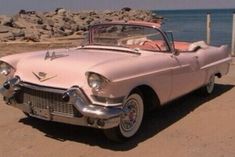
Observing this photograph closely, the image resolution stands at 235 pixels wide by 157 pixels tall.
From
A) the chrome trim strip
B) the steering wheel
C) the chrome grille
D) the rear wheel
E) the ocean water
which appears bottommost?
the ocean water

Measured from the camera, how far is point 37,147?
18.9 feet

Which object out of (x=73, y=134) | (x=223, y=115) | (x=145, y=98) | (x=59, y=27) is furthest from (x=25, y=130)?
(x=59, y=27)

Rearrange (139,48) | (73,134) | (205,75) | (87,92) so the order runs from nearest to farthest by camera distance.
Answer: (87,92) → (73,134) → (139,48) → (205,75)

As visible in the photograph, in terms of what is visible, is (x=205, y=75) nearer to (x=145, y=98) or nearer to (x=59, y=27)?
(x=145, y=98)

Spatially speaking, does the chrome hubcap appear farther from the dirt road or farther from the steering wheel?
the steering wheel

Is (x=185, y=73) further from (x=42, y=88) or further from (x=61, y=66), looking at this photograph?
(x=42, y=88)

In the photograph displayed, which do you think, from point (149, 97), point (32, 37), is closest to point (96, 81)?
point (149, 97)

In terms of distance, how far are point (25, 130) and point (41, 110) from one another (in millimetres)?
665

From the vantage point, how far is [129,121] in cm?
600

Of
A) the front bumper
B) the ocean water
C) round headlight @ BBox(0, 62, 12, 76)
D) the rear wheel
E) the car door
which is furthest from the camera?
the ocean water

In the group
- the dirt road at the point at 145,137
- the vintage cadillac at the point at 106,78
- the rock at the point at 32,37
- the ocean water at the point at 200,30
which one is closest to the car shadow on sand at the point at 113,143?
the dirt road at the point at 145,137

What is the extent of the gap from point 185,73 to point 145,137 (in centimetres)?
141

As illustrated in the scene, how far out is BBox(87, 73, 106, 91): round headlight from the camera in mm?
5516

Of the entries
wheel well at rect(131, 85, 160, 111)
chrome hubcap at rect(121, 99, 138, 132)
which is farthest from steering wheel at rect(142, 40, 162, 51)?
chrome hubcap at rect(121, 99, 138, 132)
